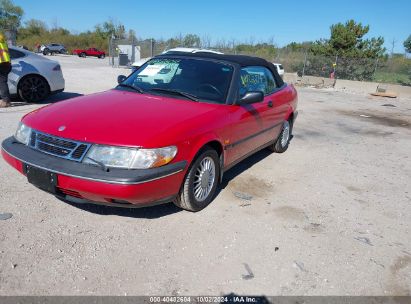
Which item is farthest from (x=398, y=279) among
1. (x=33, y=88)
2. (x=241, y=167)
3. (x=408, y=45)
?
(x=408, y=45)

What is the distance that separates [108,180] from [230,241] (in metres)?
1.24

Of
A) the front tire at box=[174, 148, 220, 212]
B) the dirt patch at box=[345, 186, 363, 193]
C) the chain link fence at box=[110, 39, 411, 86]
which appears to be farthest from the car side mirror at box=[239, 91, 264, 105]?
the chain link fence at box=[110, 39, 411, 86]

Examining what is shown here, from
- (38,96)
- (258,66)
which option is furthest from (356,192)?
(38,96)

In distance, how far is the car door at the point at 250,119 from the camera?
4.19 metres

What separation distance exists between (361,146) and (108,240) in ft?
18.8

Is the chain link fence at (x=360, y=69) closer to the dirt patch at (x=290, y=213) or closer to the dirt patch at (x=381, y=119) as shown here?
the dirt patch at (x=381, y=119)

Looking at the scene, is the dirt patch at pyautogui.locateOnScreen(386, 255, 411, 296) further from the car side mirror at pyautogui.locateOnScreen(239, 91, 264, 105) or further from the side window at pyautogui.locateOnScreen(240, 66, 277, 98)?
the side window at pyautogui.locateOnScreen(240, 66, 277, 98)

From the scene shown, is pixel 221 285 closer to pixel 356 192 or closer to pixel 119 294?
pixel 119 294

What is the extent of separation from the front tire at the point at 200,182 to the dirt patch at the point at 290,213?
76 centimetres

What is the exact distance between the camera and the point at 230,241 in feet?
11.0

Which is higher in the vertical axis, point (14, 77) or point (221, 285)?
point (14, 77)

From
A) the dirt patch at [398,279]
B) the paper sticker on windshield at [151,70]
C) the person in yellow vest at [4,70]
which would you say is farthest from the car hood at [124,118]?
the person in yellow vest at [4,70]

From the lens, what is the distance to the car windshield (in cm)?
418

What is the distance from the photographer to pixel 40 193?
13.0ft
